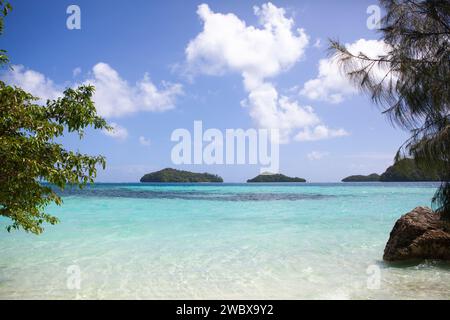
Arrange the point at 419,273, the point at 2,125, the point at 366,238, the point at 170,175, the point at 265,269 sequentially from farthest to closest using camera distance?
the point at 170,175
the point at 366,238
the point at 265,269
the point at 419,273
the point at 2,125

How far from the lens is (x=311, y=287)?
230 inches

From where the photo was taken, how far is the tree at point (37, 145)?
3.90m

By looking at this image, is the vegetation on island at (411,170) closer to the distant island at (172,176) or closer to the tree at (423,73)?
the tree at (423,73)

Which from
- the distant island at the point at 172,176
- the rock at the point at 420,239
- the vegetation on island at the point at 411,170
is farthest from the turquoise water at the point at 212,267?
the distant island at the point at 172,176

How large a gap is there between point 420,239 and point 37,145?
23.6 ft

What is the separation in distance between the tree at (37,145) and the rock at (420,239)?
6.28 m

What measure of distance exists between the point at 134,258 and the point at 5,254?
3.43m

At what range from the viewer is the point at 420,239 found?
719 cm

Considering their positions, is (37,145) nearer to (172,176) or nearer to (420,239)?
(420,239)

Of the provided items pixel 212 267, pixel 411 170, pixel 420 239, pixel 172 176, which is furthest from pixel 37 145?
pixel 172 176

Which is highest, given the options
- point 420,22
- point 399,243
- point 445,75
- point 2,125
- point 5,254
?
point 420,22
